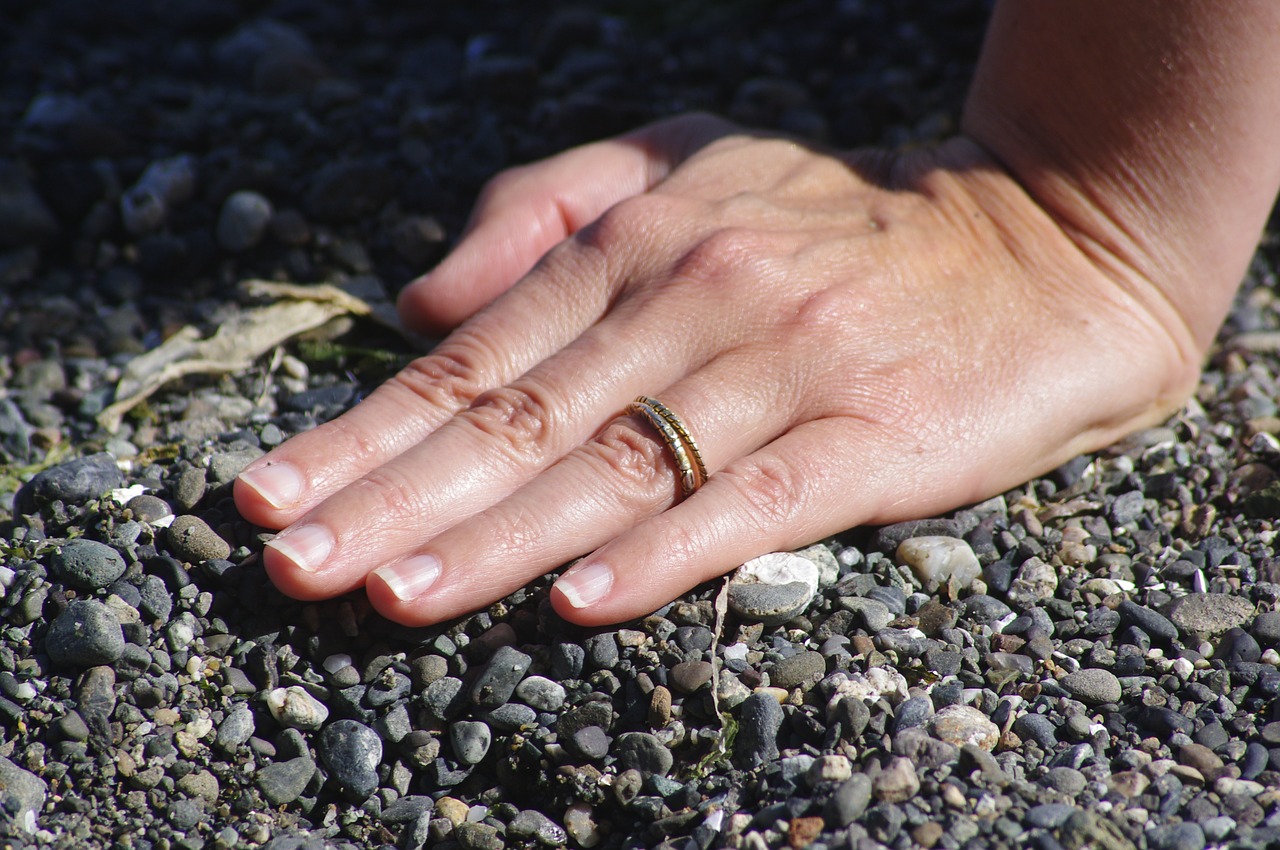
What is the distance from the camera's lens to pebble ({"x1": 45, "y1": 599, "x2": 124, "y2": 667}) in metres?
2.01

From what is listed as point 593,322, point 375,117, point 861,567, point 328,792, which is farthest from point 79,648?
point 375,117

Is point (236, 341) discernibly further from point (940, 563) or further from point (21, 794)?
point (940, 563)

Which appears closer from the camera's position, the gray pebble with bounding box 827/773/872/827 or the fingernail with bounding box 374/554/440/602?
the gray pebble with bounding box 827/773/872/827

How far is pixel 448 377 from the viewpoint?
2520 mm

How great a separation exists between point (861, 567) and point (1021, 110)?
4.75ft

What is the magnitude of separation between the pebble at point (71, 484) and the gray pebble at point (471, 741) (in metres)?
1.05

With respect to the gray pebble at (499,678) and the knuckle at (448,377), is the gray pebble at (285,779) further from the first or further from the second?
the knuckle at (448,377)

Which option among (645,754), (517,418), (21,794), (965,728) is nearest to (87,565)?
(21,794)

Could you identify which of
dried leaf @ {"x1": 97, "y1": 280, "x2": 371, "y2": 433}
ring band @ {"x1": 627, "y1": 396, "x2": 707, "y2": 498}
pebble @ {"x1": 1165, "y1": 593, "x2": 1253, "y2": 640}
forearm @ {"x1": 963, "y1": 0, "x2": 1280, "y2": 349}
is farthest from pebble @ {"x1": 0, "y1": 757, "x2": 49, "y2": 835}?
forearm @ {"x1": 963, "y1": 0, "x2": 1280, "y2": 349}

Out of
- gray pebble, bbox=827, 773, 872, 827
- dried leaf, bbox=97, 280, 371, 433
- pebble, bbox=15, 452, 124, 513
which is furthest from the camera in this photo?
dried leaf, bbox=97, 280, 371, 433

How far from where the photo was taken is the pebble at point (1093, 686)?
2018 millimetres

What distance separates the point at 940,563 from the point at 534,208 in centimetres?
154

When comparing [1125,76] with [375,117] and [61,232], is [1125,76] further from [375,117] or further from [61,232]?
[61,232]

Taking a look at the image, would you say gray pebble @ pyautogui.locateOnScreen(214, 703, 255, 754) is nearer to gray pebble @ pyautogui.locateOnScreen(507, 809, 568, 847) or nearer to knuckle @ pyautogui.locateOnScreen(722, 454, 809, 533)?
gray pebble @ pyautogui.locateOnScreen(507, 809, 568, 847)
